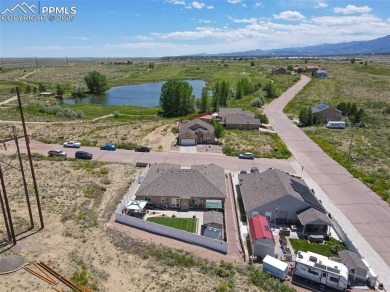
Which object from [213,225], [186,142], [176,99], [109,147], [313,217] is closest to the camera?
[213,225]

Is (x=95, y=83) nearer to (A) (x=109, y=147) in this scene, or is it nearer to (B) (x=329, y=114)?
(A) (x=109, y=147)

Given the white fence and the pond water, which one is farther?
the pond water

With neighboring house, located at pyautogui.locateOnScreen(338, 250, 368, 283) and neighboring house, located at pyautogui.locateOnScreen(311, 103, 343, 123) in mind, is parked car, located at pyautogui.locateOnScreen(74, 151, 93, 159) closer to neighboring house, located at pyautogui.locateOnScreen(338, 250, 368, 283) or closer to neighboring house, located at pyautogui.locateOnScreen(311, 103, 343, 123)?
neighboring house, located at pyautogui.locateOnScreen(338, 250, 368, 283)

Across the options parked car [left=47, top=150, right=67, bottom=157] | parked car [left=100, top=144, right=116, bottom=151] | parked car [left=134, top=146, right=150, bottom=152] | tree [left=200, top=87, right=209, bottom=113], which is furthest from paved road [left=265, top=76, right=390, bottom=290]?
parked car [left=47, top=150, right=67, bottom=157]

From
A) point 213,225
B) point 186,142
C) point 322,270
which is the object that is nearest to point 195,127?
point 186,142

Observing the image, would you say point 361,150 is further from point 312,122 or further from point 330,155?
point 312,122

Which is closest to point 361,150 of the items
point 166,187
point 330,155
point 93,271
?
point 330,155
